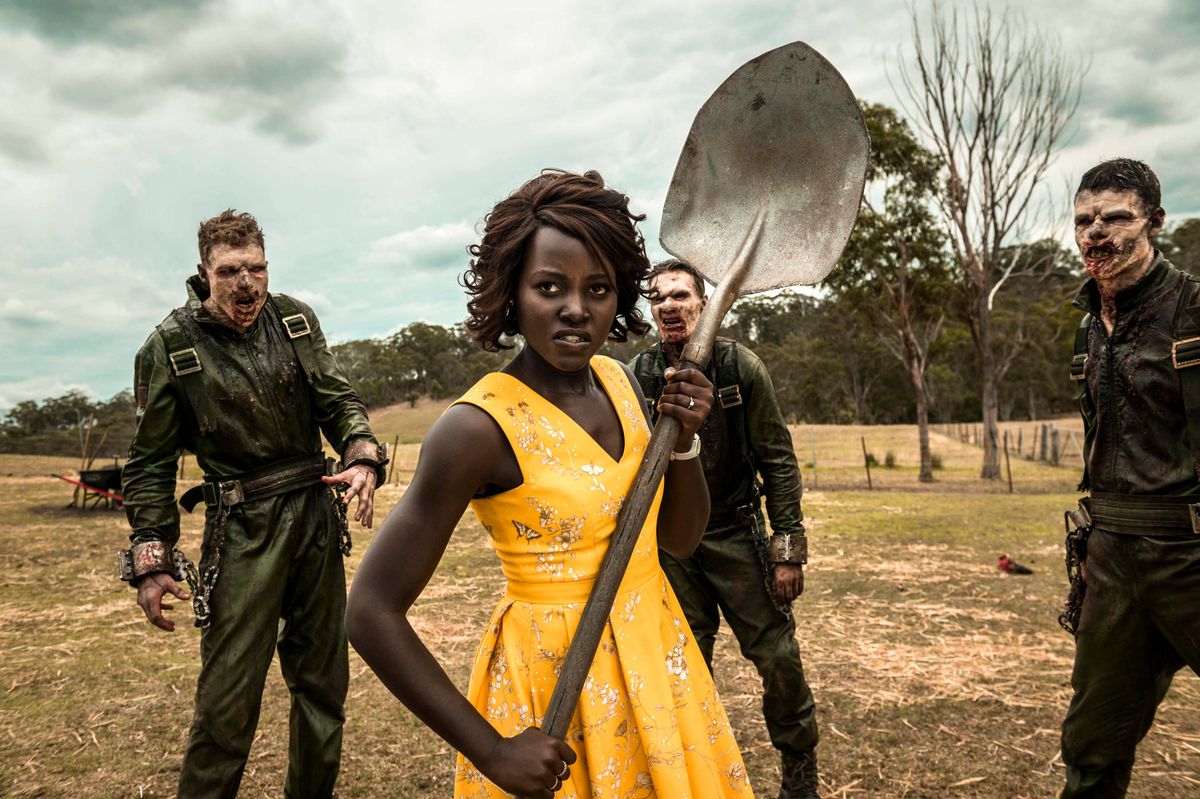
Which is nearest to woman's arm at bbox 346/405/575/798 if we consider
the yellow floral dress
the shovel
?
the yellow floral dress

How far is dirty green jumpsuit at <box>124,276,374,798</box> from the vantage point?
8.73 ft

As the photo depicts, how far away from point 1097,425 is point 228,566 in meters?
3.03

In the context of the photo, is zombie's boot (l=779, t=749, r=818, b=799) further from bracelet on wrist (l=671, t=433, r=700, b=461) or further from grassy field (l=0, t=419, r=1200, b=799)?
bracelet on wrist (l=671, t=433, r=700, b=461)

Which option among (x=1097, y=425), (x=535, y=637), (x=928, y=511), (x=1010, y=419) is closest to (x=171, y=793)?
(x=535, y=637)

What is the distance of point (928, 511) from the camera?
11625 mm

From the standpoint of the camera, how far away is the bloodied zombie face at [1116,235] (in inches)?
99.0

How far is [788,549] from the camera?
3.05 metres

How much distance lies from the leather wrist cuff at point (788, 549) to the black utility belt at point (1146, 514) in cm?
100

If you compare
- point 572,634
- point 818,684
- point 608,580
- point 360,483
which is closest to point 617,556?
point 608,580

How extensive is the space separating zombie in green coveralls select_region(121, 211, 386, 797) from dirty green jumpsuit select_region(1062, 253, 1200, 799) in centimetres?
242

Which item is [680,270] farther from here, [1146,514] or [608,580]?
[608,580]

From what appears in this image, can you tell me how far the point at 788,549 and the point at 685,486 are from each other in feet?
4.83

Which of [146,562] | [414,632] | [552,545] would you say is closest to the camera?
[414,632]

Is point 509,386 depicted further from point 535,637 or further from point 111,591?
point 111,591
